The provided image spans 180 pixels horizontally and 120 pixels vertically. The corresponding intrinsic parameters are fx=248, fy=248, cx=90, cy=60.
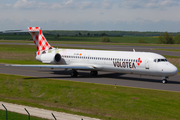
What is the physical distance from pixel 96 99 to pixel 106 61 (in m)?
10.3

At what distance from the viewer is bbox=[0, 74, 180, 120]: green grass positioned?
62.6ft

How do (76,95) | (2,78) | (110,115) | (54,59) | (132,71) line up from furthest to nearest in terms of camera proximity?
(54,59) < (2,78) < (132,71) < (76,95) < (110,115)

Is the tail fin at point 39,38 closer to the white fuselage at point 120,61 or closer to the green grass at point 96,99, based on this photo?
the white fuselage at point 120,61

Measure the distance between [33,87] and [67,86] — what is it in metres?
3.78

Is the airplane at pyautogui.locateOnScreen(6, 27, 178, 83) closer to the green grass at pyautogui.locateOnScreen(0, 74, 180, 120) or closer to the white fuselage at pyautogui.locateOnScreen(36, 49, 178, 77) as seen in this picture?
the white fuselage at pyautogui.locateOnScreen(36, 49, 178, 77)

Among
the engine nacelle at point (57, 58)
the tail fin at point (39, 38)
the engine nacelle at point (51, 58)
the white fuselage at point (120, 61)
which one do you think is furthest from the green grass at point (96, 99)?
the tail fin at point (39, 38)

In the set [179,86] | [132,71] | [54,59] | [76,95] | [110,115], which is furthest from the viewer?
[54,59]

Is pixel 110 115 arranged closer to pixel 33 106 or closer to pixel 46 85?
pixel 33 106

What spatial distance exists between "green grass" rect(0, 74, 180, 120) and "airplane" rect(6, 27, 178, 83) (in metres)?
4.10

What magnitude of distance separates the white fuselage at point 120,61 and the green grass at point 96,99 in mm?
4085

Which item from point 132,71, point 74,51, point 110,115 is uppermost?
point 74,51

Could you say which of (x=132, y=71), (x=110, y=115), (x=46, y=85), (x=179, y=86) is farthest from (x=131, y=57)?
(x=110, y=115)

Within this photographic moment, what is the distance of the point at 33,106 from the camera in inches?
821

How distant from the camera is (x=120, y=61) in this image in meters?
31.0
